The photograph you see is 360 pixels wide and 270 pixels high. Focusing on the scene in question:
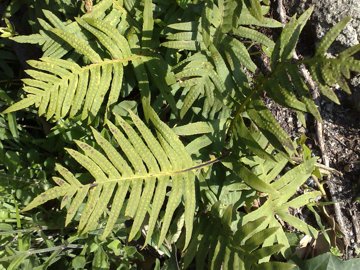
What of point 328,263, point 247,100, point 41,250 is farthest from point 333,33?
point 41,250

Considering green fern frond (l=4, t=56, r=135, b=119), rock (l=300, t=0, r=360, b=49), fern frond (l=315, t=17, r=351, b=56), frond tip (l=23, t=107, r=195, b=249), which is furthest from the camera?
rock (l=300, t=0, r=360, b=49)

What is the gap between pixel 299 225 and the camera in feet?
7.02

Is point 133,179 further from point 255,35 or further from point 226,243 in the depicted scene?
point 255,35

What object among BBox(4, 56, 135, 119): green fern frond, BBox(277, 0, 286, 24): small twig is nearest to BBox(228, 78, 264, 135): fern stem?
BBox(4, 56, 135, 119): green fern frond

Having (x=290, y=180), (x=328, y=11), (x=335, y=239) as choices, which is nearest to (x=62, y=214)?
(x=290, y=180)

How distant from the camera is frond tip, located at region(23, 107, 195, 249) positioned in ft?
5.73

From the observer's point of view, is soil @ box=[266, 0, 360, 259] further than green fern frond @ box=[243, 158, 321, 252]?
Yes

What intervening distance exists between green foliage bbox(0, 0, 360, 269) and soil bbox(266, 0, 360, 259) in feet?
0.43

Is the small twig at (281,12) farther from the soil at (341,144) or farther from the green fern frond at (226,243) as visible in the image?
the green fern frond at (226,243)

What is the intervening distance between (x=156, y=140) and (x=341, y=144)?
99 centimetres

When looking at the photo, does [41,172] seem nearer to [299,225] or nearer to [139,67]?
[139,67]

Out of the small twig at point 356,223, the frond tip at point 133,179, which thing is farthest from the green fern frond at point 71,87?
the small twig at point 356,223

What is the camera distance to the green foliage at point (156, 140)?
179 cm

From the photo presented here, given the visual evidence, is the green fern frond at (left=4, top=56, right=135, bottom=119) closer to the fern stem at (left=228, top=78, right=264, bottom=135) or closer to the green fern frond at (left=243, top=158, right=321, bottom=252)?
the fern stem at (left=228, top=78, right=264, bottom=135)
